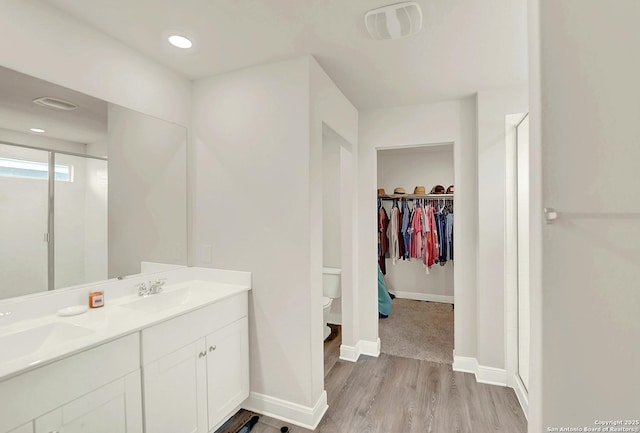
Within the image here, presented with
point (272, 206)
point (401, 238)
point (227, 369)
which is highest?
point (272, 206)

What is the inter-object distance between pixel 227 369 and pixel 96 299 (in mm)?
878

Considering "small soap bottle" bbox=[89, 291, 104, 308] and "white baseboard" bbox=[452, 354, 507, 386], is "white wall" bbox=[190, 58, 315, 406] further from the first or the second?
"white baseboard" bbox=[452, 354, 507, 386]

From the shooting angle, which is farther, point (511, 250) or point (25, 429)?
point (511, 250)

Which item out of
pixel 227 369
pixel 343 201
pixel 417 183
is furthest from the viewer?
pixel 417 183

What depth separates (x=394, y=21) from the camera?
1554 mm

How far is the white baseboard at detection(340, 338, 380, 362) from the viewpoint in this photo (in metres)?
2.82

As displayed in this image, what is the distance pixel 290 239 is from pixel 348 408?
52.4 inches

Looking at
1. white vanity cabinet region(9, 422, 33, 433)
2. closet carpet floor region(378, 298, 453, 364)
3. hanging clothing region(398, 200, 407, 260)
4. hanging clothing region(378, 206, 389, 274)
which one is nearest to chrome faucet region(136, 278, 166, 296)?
white vanity cabinet region(9, 422, 33, 433)

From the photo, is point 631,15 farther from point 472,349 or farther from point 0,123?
point 472,349

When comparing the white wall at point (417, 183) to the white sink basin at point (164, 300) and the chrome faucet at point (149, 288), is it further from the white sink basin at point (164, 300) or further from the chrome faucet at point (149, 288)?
the chrome faucet at point (149, 288)

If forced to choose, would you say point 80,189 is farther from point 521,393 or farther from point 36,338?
point 521,393

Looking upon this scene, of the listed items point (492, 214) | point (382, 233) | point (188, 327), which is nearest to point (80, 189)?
point (188, 327)

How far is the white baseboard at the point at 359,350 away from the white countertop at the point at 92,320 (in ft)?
4.52

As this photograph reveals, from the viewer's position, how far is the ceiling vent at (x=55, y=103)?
1498 millimetres
